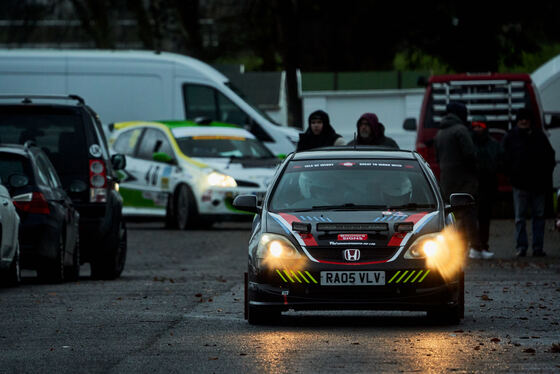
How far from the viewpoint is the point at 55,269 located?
16.5m

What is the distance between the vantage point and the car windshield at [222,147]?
27859 millimetres

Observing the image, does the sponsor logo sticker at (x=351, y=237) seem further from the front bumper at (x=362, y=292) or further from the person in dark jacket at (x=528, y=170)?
the person in dark jacket at (x=528, y=170)

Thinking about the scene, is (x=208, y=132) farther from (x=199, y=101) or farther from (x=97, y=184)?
(x=97, y=184)

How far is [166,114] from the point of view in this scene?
104 ft

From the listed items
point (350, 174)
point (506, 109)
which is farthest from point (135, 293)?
point (506, 109)

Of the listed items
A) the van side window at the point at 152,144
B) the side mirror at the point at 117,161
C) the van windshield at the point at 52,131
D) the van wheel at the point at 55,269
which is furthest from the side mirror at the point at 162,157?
the van wheel at the point at 55,269

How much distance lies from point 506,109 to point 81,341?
1832cm

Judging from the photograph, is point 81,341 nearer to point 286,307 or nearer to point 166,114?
point 286,307

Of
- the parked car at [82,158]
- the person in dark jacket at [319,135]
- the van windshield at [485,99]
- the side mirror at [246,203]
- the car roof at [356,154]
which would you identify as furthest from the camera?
the van windshield at [485,99]

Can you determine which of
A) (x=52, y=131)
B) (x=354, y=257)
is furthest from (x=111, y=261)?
(x=354, y=257)

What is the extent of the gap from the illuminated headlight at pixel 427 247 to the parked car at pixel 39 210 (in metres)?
5.37

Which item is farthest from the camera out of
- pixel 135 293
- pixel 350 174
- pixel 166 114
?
pixel 166 114

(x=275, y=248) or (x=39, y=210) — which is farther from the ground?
(x=275, y=248)

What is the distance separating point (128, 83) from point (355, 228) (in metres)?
20.7
